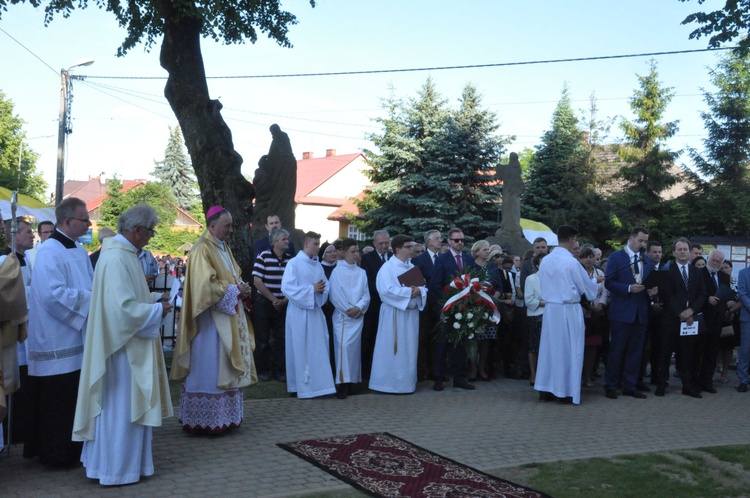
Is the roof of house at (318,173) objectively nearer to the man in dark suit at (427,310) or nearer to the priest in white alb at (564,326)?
the man in dark suit at (427,310)

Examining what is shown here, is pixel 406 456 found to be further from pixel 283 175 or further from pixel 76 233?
pixel 283 175

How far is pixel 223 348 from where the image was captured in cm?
755

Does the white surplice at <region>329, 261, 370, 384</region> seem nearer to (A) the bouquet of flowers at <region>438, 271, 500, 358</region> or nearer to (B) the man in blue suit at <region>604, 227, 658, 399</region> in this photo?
(A) the bouquet of flowers at <region>438, 271, 500, 358</region>

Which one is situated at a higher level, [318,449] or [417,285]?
[417,285]

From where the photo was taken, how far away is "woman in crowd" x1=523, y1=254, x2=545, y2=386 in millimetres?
11461

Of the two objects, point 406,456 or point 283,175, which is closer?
point 406,456

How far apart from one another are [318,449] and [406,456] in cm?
82

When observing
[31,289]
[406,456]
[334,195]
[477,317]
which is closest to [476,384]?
[477,317]

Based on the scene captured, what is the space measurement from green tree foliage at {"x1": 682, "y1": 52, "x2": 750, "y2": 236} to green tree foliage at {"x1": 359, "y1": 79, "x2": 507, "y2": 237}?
842 centimetres

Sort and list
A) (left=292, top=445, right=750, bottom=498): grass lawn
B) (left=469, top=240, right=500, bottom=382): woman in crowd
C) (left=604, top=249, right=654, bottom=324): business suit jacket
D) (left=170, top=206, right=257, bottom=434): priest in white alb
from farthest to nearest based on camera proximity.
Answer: (left=469, top=240, right=500, bottom=382): woman in crowd < (left=604, top=249, right=654, bottom=324): business suit jacket < (left=170, top=206, right=257, bottom=434): priest in white alb < (left=292, top=445, right=750, bottom=498): grass lawn

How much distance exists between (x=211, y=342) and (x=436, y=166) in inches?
977

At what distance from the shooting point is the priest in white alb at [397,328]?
10.5 meters

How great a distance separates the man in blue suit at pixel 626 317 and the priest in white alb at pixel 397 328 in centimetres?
264

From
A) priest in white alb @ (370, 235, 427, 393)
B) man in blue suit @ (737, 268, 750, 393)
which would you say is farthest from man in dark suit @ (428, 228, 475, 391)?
man in blue suit @ (737, 268, 750, 393)
